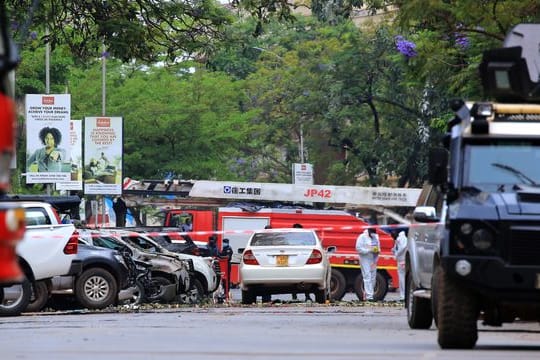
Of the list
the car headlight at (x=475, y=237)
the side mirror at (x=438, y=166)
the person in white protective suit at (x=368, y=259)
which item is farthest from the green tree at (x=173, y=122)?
the car headlight at (x=475, y=237)

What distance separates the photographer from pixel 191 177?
2290 inches

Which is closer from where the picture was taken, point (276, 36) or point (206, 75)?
point (206, 75)

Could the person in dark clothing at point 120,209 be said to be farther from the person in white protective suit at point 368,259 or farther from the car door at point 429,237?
the car door at point 429,237

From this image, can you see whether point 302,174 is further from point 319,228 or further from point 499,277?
point 499,277

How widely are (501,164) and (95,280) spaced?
13861 mm

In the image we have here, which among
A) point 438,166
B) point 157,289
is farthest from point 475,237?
point 157,289

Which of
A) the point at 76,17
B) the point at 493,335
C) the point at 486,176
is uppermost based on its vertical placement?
the point at 76,17

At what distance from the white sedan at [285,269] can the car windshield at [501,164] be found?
15.4 metres

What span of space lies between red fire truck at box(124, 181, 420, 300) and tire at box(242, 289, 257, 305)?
8.31 metres

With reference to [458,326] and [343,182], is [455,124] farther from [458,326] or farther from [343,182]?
[343,182]

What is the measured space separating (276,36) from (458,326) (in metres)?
61.4

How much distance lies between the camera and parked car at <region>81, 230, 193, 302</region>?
1140 inches

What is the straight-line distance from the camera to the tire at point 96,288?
26266 mm

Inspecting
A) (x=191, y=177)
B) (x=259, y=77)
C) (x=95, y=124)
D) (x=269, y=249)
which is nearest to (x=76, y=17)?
(x=269, y=249)
